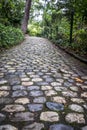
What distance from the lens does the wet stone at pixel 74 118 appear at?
2465mm

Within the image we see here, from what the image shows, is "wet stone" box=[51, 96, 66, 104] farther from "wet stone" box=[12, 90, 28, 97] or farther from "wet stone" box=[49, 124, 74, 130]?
"wet stone" box=[49, 124, 74, 130]

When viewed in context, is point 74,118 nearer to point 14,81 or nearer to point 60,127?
point 60,127

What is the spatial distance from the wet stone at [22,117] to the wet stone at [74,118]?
48 centimetres

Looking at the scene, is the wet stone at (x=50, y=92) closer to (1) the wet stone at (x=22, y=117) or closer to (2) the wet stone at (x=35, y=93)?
(2) the wet stone at (x=35, y=93)

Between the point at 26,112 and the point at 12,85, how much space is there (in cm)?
133

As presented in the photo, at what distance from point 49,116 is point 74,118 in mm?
337

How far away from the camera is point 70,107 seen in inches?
114

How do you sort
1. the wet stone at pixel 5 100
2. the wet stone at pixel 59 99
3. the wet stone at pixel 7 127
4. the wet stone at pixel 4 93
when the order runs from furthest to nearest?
the wet stone at pixel 4 93, the wet stone at pixel 59 99, the wet stone at pixel 5 100, the wet stone at pixel 7 127

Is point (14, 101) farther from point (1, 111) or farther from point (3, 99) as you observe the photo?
point (1, 111)

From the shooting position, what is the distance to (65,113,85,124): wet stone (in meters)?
2.47

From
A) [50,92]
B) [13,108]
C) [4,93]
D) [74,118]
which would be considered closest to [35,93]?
[50,92]

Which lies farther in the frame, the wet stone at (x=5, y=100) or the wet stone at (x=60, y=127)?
the wet stone at (x=5, y=100)

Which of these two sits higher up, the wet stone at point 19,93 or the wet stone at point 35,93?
the wet stone at point 19,93

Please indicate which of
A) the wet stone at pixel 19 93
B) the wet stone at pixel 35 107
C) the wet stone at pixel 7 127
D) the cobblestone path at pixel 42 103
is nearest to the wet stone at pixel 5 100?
the cobblestone path at pixel 42 103
